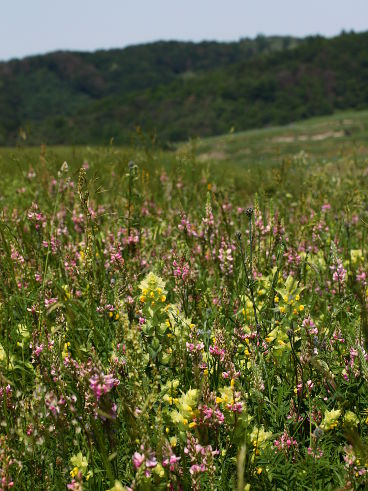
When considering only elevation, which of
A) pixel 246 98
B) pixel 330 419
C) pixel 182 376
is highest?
pixel 246 98

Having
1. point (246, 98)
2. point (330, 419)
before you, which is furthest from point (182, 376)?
point (246, 98)

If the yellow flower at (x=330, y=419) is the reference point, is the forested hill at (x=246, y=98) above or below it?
above

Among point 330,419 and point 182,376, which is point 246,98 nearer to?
point 182,376

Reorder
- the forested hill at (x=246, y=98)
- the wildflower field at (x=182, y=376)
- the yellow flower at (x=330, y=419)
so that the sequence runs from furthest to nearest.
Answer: the forested hill at (x=246, y=98)
the yellow flower at (x=330, y=419)
the wildflower field at (x=182, y=376)

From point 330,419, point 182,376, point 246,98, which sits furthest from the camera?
point 246,98

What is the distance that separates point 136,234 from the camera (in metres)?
4.16

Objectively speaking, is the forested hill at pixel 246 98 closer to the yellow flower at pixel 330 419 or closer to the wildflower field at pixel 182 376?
the wildflower field at pixel 182 376

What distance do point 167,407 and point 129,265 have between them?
4.61 ft

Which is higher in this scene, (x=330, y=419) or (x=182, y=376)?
(x=182, y=376)

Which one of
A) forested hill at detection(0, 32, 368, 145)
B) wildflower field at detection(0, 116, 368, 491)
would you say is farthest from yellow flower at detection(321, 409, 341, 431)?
forested hill at detection(0, 32, 368, 145)

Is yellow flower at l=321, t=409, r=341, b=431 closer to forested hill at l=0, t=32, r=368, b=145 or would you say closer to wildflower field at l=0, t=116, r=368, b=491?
wildflower field at l=0, t=116, r=368, b=491

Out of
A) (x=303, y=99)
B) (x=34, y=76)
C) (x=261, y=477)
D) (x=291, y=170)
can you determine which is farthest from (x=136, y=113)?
(x=261, y=477)

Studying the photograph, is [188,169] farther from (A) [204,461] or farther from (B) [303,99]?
(B) [303,99]

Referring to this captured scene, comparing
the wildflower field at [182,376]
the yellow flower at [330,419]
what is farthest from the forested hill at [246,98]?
the yellow flower at [330,419]
